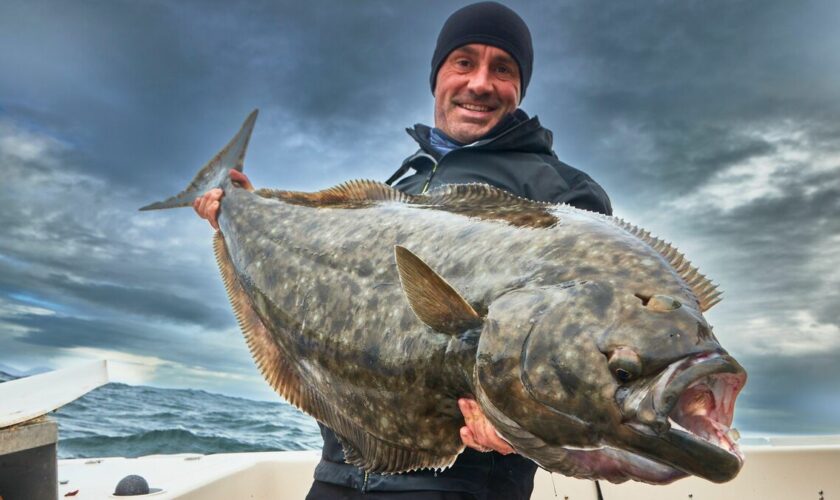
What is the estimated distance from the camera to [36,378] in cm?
368

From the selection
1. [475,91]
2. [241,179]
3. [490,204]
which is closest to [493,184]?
[490,204]

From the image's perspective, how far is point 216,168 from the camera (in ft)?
14.0

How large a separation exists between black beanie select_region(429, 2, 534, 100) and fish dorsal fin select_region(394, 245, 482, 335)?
91.1 inches

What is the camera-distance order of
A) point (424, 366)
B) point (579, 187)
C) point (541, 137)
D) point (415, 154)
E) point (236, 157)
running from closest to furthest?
point (424, 366) → point (579, 187) → point (541, 137) → point (415, 154) → point (236, 157)

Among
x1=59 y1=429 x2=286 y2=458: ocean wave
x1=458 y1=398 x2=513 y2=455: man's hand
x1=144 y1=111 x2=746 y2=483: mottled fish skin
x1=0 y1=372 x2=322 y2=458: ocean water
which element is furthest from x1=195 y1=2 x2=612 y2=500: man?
x1=59 y1=429 x2=286 y2=458: ocean wave

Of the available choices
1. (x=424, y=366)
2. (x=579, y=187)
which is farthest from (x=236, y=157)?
(x=424, y=366)

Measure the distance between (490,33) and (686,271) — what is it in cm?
245

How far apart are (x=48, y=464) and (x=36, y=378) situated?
640mm

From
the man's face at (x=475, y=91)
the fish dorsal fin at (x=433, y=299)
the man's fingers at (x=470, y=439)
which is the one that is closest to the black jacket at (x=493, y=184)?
the man's face at (x=475, y=91)

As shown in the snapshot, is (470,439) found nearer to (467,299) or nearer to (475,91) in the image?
(467,299)

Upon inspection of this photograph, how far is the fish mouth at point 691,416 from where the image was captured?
1.59 m

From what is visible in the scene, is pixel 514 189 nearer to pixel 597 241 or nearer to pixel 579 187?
pixel 579 187

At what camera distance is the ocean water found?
10094 millimetres

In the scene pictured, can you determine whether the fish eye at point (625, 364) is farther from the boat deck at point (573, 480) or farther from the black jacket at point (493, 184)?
the boat deck at point (573, 480)
